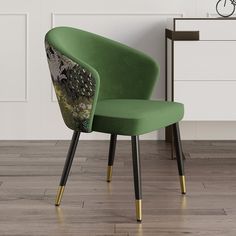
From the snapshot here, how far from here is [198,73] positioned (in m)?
3.82

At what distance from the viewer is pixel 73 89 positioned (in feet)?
8.62

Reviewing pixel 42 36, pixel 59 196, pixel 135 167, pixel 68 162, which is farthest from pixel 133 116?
pixel 42 36

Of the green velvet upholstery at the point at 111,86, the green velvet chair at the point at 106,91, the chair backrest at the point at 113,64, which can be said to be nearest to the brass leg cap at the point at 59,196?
the green velvet chair at the point at 106,91

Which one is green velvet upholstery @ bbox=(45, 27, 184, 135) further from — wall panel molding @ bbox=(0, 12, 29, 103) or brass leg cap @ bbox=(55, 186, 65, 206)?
wall panel molding @ bbox=(0, 12, 29, 103)

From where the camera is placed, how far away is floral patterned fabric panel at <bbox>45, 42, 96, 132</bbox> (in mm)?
2580

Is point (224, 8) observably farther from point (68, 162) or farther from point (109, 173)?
point (68, 162)

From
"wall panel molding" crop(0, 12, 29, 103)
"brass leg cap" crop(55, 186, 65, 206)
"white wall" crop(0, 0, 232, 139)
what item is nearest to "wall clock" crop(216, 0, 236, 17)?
"white wall" crop(0, 0, 232, 139)

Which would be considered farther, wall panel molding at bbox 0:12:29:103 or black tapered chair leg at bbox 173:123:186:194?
wall panel molding at bbox 0:12:29:103

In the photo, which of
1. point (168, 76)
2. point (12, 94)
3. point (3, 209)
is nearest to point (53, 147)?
point (12, 94)

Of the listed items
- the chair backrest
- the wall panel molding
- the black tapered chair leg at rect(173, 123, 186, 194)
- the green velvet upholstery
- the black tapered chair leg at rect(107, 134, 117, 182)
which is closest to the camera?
the green velvet upholstery

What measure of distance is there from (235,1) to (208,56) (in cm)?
60

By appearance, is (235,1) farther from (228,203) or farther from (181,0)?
(228,203)

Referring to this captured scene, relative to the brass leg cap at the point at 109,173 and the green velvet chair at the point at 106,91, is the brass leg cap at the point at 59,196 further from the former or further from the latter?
the brass leg cap at the point at 109,173

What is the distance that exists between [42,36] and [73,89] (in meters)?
1.72
